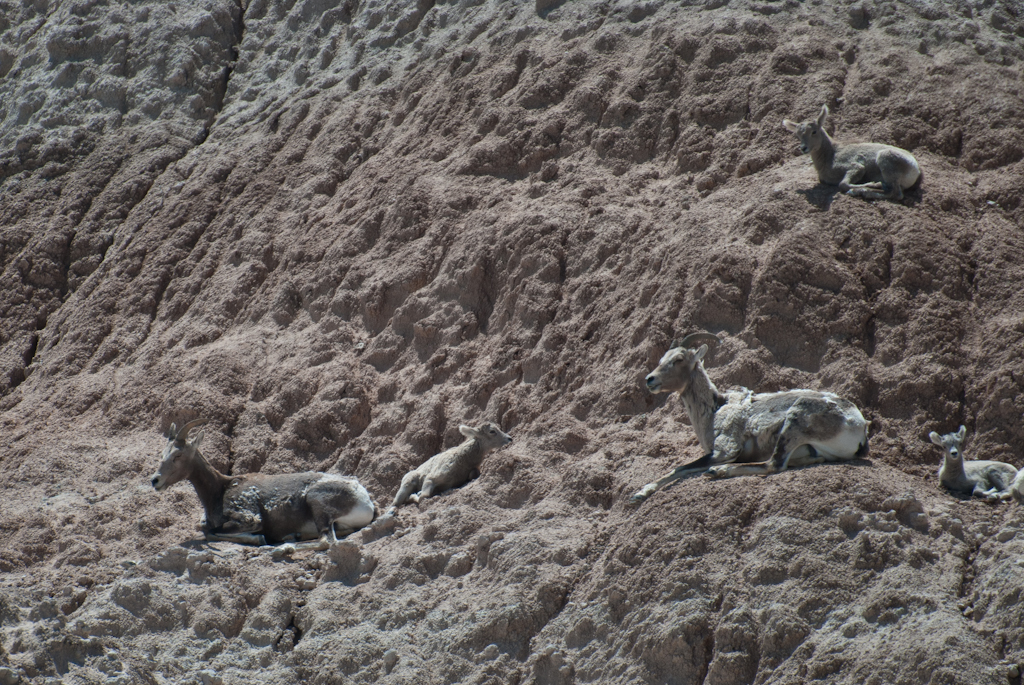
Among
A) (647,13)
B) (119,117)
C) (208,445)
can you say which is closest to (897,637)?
(208,445)

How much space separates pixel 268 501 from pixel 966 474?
5246 millimetres

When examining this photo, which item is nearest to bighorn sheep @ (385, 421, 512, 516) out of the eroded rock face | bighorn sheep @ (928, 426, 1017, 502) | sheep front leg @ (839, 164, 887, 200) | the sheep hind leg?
the eroded rock face

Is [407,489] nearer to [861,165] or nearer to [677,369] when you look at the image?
[677,369]

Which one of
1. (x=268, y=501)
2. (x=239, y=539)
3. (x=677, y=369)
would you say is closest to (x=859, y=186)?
(x=677, y=369)

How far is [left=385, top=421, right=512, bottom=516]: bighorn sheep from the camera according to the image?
8.86 m

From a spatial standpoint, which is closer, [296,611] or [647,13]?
[296,611]

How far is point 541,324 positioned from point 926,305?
3106 millimetres

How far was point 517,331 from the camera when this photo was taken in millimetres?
9680

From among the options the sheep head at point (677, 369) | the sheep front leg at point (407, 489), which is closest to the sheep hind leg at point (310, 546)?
the sheep front leg at point (407, 489)

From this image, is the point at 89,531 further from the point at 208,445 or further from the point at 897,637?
the point at 897,637

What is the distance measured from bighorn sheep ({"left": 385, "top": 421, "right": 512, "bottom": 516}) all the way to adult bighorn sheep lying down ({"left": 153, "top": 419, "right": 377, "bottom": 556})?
331 millimetres

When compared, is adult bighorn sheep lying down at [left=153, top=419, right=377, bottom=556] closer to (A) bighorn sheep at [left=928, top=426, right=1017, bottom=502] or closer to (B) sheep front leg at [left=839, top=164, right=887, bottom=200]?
(A) bighorn sheep at [left=928, top=426, right=1017, bottom=502]

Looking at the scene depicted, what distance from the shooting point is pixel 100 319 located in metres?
12.0

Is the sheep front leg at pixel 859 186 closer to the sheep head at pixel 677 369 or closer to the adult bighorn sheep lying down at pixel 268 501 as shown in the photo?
the sheep head at pixel 677 369
